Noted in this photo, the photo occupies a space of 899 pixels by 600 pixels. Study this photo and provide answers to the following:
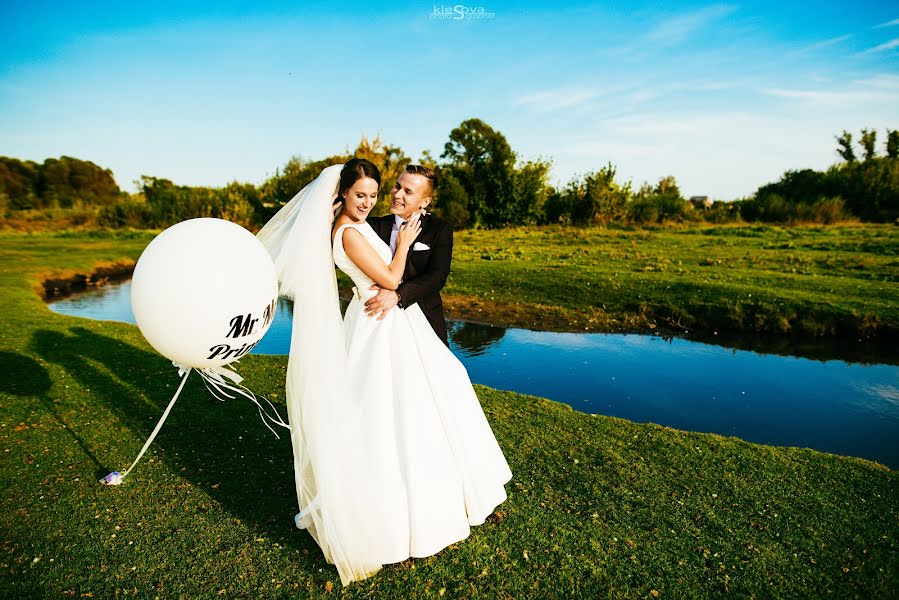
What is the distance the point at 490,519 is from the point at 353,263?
2799 millimetres

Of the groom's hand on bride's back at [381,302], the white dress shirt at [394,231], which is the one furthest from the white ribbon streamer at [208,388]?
the white dress shirt at [394,231]

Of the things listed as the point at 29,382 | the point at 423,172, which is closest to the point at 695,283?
the point at 423,172

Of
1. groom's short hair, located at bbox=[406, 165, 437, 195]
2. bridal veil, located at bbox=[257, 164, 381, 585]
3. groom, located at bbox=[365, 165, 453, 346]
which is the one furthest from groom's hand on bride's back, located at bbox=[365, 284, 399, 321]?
groom's short hair, located at bbox=[406, 165, 437, 195]

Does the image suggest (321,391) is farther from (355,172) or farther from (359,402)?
(355,172)

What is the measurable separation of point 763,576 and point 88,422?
26.4 feet

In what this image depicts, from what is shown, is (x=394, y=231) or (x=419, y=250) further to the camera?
(x=394, y=231)

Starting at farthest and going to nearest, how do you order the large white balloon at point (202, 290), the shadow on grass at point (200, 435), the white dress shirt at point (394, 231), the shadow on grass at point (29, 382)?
the shadow on grass at point (29, 382) → the shadow on grass at point (200, 435) → the white dress shirt at point (394, 231) → the large white balloon at point (202, 290)

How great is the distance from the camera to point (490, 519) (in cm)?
487

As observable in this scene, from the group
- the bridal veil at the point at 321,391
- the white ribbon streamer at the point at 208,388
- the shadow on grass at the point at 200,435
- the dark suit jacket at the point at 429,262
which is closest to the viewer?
the bridal veil at the point at 321,391

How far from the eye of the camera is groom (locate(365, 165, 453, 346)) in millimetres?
4258

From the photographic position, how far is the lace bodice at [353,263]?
418cm

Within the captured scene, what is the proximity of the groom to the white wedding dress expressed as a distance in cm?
15

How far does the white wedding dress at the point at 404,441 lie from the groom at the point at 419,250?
0.15 metres

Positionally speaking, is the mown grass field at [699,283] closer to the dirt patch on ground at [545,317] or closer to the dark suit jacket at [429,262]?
the dirt patch on ground at [545,317]
